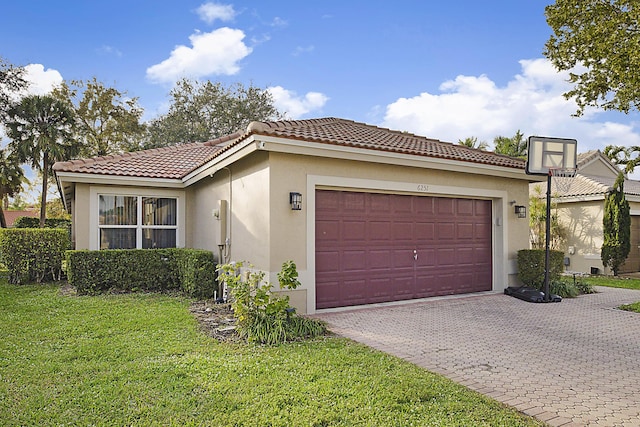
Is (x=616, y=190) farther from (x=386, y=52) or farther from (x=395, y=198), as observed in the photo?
(x=395, y=198)

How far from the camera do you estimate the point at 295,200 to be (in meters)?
7.73

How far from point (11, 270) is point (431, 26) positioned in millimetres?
13312

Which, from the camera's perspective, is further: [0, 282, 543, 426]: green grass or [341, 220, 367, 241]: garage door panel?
[341, 220, 367, 241]: garage door panel

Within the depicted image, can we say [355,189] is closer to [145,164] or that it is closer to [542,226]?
[145,164]

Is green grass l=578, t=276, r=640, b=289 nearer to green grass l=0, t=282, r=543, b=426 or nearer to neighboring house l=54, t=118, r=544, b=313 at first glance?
neighboring house l=54, t=118, r=544, b=313

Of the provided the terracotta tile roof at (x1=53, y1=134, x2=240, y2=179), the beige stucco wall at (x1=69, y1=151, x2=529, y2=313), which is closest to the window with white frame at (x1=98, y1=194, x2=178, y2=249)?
the beige stucco wall at (x1=69, y1=151, x2=529, y2=313)

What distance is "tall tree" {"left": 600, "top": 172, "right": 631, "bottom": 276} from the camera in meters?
15.5

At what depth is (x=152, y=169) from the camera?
12.6 metres

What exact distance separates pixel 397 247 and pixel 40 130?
76.9ft

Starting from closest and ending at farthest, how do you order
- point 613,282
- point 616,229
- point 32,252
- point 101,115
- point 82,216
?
point 82,216 < point 32,252 < point 613,282 < point 616,229 < point 101,115

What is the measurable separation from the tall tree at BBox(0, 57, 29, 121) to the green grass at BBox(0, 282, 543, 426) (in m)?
24.2

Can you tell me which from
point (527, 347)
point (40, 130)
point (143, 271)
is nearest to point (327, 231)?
point (527, 347)

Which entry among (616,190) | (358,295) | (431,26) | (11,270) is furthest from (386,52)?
(11,270)

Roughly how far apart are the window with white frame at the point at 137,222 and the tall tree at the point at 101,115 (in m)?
21.9
